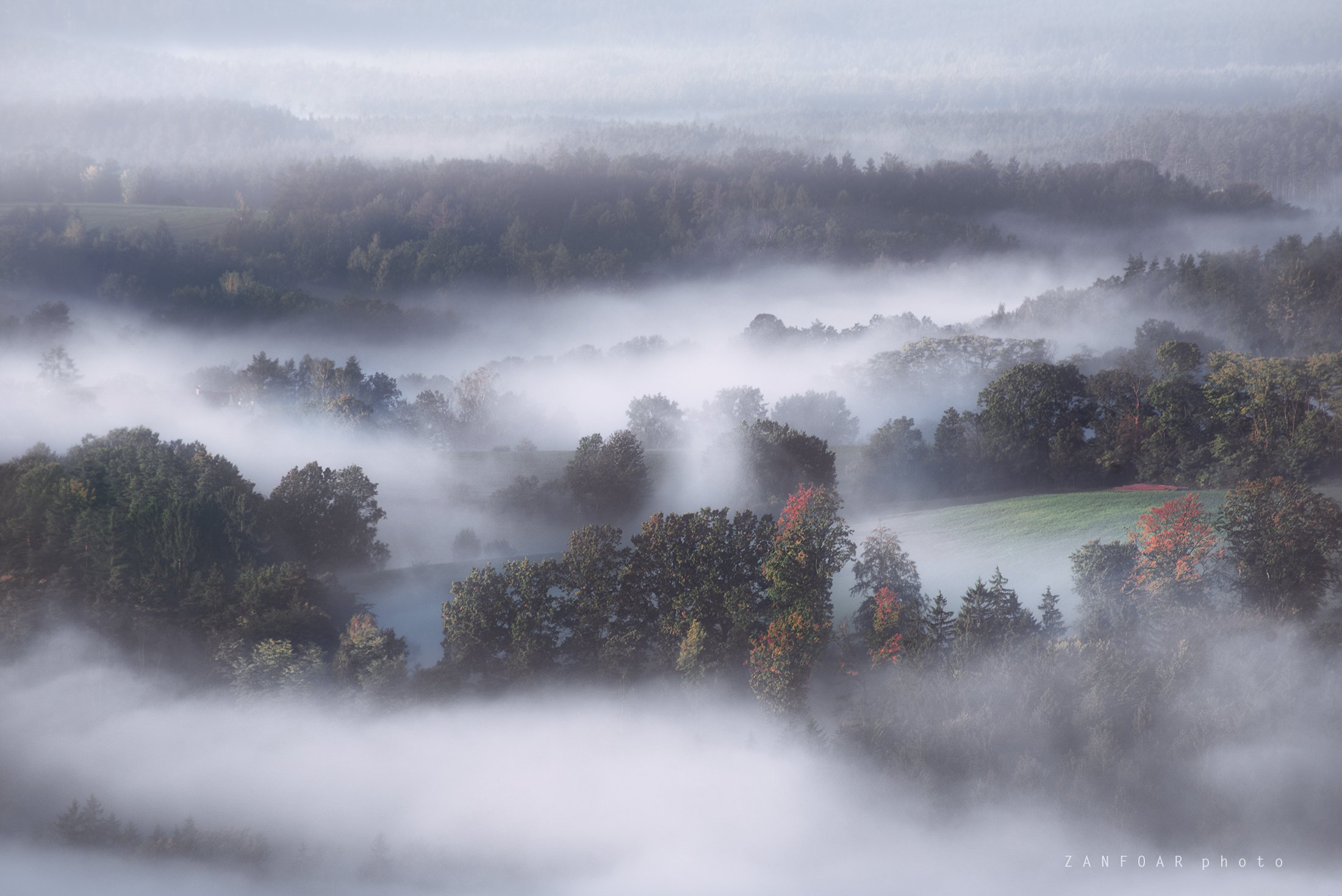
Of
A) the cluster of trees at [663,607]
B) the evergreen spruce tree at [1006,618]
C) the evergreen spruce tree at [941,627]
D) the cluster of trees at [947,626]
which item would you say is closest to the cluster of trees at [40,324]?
the cluster of trees at [663,607]

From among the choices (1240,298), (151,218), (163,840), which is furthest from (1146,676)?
(151,218)

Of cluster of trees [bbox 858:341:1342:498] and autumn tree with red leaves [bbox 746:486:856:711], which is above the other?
cluster of trees [bbox 858:341:1342:498]

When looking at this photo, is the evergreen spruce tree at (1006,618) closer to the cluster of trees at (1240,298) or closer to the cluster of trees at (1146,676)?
the cluster of trees at (1146,676)

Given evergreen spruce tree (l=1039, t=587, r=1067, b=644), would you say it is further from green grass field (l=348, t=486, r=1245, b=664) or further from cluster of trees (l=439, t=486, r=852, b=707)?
cluster of trees (l=439, t=486, r=852, b=707)

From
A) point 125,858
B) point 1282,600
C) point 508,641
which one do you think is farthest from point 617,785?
point 1282,600

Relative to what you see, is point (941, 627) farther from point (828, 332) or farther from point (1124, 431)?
point (828, 332)

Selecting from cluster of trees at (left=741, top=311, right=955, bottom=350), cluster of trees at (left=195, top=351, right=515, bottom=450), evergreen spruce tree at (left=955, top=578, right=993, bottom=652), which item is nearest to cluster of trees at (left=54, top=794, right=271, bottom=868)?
evergreen spruce tree at (left=955, top=578, right=993, bottom=652)
